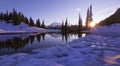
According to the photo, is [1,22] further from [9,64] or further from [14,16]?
[9,64]

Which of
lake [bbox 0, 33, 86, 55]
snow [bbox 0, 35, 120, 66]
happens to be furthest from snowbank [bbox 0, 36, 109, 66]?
lake [bbox 0, 33, 86, 55]

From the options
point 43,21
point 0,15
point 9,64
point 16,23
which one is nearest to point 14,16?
point 16,23

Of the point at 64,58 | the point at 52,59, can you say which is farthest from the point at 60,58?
the point at 52,59

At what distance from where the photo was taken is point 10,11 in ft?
349

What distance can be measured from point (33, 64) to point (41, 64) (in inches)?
20.4

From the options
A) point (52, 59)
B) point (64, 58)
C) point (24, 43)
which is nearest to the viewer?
point (52, 59)

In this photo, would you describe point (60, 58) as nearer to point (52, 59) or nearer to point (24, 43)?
point (52, 59)

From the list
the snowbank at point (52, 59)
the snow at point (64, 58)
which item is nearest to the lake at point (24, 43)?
the snow at point (64, 58)

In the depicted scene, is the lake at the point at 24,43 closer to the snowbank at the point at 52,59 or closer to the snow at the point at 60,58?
the snow at the point at 60,58

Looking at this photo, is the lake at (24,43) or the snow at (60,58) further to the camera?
the lake at (24,43)

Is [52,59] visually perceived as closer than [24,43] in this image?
Yes

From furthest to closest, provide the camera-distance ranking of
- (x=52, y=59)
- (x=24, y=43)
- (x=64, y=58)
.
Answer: (x=24, y=43) < (x=64, y=58) < (x=52, y=59)

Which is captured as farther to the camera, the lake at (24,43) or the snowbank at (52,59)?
the lake at (24,43)

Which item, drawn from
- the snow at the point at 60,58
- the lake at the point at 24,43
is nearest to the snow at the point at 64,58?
the snow at the point at 60,58
